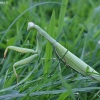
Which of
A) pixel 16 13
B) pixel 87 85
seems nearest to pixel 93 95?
pixel 87 85

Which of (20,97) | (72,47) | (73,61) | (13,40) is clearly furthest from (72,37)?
(20,97)

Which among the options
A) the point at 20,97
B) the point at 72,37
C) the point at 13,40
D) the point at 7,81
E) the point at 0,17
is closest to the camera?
the point at 20,97

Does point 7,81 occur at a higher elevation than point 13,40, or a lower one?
lower

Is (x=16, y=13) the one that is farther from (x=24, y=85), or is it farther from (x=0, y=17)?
(x=24, y=85)

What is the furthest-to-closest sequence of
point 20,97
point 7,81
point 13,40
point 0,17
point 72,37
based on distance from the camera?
point 0,17 < point 72,37 < point 13,40 < point 7,81 < point 20,97

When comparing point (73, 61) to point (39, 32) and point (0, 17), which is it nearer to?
point (39, 32)

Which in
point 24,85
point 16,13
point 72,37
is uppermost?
point 16,13

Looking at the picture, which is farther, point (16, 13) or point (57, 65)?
point (16, 13)

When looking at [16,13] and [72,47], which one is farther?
[16,13]

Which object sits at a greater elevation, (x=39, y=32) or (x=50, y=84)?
(x=39, y=32)
